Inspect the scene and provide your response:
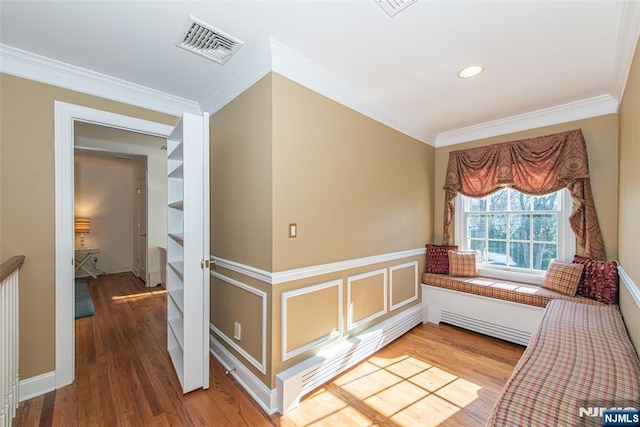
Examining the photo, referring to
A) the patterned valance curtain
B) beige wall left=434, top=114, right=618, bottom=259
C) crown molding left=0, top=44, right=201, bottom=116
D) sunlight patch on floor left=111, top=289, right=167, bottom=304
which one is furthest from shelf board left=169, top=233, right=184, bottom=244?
beige wall left=434, top=114, right=618, bottom=259

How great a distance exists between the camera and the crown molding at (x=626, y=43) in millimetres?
1431

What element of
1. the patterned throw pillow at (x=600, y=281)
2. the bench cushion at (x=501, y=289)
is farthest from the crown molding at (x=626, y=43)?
the bench cushion at (x=501, y=289)

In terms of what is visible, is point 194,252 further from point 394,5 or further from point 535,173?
point 535,173

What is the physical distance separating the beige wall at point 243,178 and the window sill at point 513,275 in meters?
2.89

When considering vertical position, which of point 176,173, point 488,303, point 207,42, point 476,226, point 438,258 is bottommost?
point 488,303

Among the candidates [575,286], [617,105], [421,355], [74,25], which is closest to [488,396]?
[421,355]

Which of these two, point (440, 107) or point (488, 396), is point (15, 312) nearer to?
point (488, 396)

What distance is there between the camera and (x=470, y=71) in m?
2.14

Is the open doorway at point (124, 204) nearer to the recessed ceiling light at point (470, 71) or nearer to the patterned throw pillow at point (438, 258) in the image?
the recessed ceiling light at point (470, 71)

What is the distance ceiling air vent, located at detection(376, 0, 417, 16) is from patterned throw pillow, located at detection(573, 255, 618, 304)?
283cm

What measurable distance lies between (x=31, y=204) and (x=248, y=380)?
6.77ft

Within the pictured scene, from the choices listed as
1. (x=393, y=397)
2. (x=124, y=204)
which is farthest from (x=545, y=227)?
(x=124, y=204)

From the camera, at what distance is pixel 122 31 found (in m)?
1.69

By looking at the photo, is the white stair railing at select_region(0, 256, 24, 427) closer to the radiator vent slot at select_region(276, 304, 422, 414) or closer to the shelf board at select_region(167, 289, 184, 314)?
the shelf board at select_region(167, 289, 184, 314)
